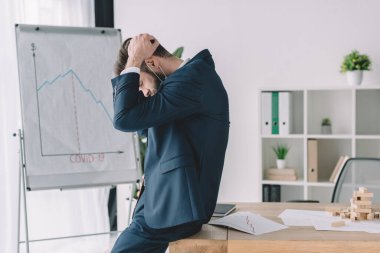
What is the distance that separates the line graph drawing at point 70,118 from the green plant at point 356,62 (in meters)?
1.89

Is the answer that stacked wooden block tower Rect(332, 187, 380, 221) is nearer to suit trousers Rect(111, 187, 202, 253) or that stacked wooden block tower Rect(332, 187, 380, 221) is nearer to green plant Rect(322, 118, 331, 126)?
suit trousers Rect(111, 187, 202, 253)

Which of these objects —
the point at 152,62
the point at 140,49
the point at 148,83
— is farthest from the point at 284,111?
the point at 140,49

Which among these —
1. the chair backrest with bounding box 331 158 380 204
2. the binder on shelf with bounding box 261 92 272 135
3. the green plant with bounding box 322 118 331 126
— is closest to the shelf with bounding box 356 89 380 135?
the green plant with bounding box 322 118 331 126

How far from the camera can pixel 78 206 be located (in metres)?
3.93

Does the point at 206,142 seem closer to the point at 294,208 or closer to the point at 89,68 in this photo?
the point at 294,208

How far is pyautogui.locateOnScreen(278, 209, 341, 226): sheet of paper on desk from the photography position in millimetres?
1781

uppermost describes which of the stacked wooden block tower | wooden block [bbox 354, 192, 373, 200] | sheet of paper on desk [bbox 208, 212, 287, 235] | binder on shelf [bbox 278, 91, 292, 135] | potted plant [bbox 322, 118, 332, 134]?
binder on shelf [bbox 278, 91, 292, 135]

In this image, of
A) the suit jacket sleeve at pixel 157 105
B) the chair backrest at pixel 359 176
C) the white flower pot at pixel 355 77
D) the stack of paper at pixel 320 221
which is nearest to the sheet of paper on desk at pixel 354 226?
the stack of paper at pixel 320 221

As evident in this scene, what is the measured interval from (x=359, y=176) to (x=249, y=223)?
4.37 feet

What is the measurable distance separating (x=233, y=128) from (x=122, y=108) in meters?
2.72

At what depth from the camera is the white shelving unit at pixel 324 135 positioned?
12.9 ft

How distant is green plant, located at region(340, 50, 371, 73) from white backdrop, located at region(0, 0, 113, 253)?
6.87ft

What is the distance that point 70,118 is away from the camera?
2998mm

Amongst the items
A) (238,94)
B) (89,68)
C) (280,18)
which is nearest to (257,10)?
(280,18)
